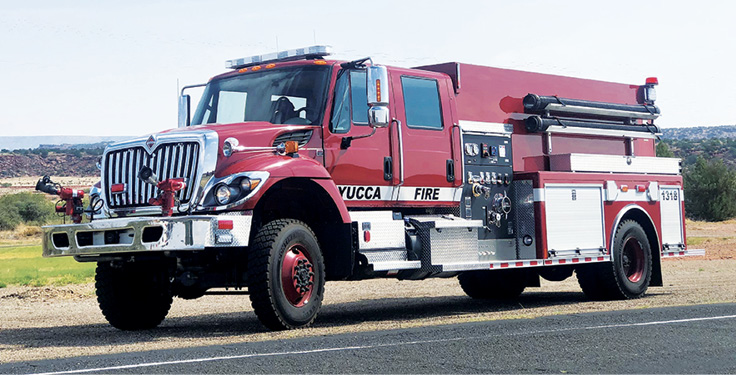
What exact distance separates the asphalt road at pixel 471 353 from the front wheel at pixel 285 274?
33.9 inches

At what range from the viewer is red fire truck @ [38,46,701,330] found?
1058 cm

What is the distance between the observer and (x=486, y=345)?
8891 millimetres

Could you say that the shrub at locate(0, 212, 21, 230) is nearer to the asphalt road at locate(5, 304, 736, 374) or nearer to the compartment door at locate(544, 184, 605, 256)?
the compartment door at locate(544, 184, 605, 256)

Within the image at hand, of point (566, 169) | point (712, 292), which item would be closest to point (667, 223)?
point (712, 292)

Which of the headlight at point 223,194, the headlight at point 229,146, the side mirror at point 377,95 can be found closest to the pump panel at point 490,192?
the side mirror at point 377,95

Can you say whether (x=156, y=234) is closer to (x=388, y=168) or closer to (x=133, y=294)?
(x=133, y=294)

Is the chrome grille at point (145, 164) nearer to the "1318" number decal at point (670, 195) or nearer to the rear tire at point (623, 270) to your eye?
A: the rear tire at point (623, 270)

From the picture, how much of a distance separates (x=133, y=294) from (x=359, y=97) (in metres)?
3.70

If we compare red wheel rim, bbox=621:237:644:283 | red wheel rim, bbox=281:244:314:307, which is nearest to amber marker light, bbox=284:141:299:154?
red wheel rim, bbox=281:244:314:307

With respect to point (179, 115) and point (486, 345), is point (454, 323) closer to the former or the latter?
point (486, 345)

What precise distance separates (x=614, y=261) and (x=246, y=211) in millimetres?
7295

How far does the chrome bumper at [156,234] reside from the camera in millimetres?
10016

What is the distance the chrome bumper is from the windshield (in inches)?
72.5

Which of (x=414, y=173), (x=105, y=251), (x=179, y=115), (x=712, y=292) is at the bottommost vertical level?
(x=712, y=292)
